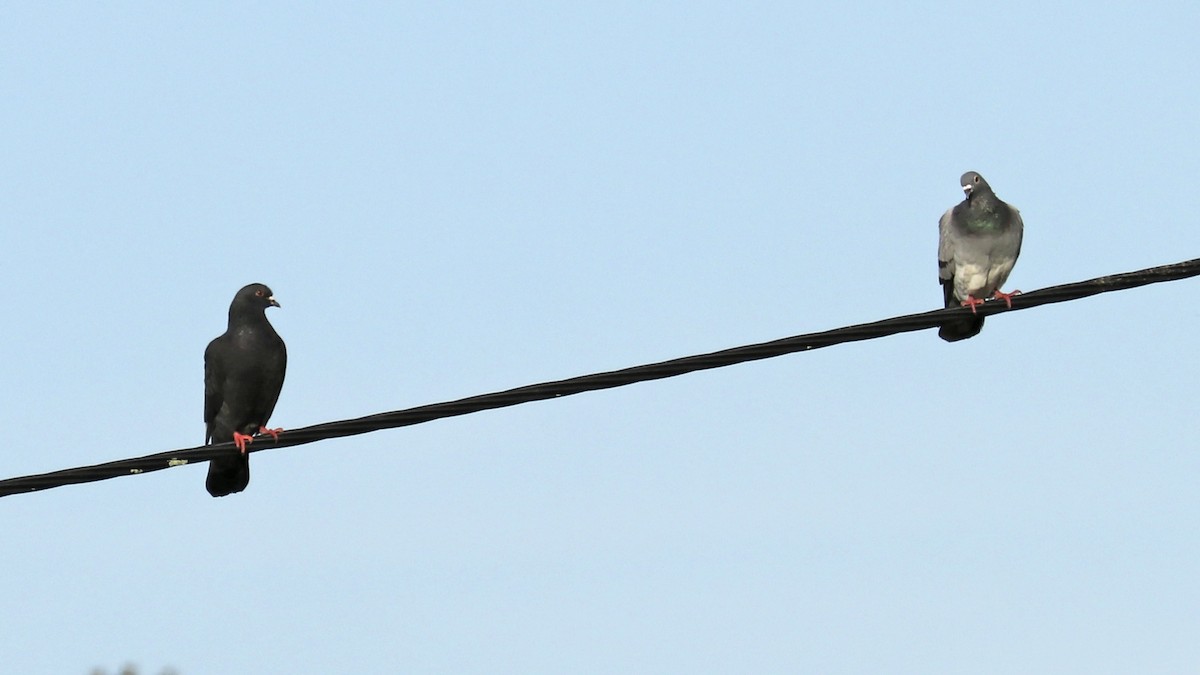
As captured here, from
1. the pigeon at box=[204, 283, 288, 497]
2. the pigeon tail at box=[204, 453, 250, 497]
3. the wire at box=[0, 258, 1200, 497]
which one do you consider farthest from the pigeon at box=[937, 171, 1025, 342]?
the wire at box=[0, 258, 1200, 497]

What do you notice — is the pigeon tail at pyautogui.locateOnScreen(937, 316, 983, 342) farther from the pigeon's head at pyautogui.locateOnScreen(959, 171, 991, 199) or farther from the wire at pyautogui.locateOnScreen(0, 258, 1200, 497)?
the wire at pyautogui.locateOnScreen(0, 258, 1200, 497)

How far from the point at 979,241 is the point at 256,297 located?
4.65 metres

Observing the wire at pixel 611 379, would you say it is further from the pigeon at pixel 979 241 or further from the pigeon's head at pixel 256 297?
the pigeon at pixel 979 241

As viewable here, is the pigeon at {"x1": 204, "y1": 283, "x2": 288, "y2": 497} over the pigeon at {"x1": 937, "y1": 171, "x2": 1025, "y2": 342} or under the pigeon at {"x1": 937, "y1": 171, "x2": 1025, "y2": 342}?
under

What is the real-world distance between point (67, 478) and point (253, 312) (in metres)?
4.35

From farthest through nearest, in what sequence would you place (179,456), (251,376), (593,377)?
(251,376)
(179,456)
(593,377)

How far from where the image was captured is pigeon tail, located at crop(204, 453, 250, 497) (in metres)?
10.6

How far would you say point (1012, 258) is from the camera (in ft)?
39.7

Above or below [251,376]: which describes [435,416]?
below

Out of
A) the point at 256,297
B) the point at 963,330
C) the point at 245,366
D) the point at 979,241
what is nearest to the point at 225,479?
the point at 245,366

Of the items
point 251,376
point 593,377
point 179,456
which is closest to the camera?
point 593,377

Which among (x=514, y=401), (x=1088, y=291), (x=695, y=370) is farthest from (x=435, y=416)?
(x=1088, y=291)

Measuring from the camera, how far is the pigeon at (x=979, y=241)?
39.3 ft

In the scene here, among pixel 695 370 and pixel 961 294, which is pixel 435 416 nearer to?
pixel 695 370
